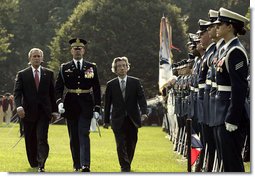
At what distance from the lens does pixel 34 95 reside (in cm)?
1549

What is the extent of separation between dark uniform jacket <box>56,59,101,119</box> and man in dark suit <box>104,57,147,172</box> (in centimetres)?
24

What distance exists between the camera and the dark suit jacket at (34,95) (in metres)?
15.4

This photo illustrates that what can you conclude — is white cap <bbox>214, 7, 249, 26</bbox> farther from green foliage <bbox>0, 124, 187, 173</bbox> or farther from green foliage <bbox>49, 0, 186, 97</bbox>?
green foliage <bbox>49, 0, 186, 97</bbox>

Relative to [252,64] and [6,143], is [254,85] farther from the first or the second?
[6,143]

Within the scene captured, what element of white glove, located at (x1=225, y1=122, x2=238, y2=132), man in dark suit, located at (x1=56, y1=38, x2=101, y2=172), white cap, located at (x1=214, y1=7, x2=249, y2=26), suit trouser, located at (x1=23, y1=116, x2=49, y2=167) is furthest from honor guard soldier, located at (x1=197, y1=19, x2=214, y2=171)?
suit trouser, located at (x1=23, y1=116, x2=49, y2=167)

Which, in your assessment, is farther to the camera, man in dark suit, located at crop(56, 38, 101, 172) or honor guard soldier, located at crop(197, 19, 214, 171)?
man in dark suit, located at crop(56, 38, 101, 172)

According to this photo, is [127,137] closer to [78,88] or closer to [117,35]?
[78,88]

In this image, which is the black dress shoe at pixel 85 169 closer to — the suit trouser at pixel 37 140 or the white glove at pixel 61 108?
the suit trouser at pixel 37 140

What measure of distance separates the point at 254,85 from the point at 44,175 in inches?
111

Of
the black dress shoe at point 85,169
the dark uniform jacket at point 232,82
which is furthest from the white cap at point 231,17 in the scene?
the black dress shoe at point 85,169

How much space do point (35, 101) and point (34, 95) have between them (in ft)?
0.35

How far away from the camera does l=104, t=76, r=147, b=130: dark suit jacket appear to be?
1510 cm

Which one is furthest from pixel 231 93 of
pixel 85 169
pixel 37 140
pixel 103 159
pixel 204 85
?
pixel 103 159

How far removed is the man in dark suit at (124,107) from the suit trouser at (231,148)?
4.69 meters
